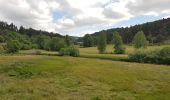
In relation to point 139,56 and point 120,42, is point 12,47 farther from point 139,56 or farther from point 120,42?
point 139,56

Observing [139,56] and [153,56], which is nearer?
[153,56]

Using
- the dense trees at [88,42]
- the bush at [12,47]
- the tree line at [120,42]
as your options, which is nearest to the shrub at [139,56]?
the tree line at [120,42]

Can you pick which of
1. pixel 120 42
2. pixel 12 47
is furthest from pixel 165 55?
pixel 12 47

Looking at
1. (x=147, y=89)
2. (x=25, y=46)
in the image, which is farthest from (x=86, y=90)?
(x=25, y=46)

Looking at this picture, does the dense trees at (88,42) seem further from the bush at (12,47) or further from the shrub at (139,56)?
the shrub at (139,56)

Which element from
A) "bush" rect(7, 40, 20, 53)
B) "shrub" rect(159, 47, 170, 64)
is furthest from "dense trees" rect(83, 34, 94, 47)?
"shrub" rect(159, 47, 170, 64)

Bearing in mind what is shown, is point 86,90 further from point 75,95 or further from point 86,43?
point 86,43

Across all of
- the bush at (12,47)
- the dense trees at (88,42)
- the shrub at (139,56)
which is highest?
the dense trees at (88,42)

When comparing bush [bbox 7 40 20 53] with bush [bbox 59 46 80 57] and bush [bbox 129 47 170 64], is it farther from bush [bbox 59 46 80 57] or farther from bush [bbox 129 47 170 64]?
bush [bbox 129 47 170 64]

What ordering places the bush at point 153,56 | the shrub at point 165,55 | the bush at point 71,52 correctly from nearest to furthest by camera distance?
the shrub at point 165,55 → the bush at point 153,56 → the bush at point 71,52

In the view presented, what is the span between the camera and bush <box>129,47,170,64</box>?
80.7 meters

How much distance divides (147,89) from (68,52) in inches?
3446

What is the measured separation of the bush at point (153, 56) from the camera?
265ft

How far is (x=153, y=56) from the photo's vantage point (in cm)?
8338
